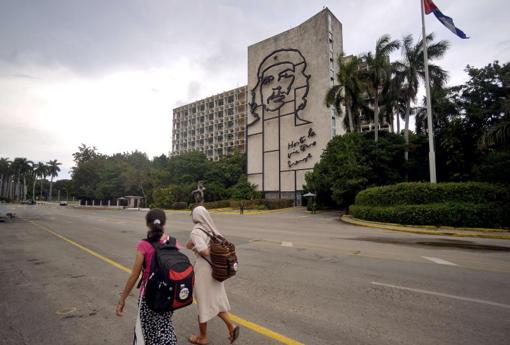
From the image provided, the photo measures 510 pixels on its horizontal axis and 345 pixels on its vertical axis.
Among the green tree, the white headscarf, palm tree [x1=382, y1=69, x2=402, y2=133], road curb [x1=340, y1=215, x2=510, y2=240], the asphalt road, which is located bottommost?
road curb [x1=340, y1=215, x2=510, y2=240]

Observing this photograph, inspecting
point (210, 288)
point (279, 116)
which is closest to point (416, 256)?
point (210, 288)

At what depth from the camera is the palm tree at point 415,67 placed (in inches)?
1087

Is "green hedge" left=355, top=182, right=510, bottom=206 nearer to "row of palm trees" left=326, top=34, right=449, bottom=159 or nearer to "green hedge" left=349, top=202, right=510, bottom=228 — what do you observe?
"green hedge" left=349, top=202, right=510, bottom=228

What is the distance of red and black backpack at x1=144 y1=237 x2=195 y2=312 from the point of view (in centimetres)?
244

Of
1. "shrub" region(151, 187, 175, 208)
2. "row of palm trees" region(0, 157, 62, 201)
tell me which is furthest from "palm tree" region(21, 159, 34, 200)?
"shrub" region(151, 187, 175, 208)

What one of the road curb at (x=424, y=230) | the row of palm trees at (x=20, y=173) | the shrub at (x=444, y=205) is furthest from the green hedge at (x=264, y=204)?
the row of palm trees at (x=20, y=173)

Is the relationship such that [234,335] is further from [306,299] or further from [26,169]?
[26,169]

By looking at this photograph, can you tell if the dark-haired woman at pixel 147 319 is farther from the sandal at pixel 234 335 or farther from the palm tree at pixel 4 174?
the palm tree at pixel 4 174

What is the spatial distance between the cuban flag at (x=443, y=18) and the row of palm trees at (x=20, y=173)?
134971 mm

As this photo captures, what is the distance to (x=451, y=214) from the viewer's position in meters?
16.6

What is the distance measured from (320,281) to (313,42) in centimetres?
4714

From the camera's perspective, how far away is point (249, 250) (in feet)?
32.2

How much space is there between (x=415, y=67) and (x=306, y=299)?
3019 centimetres

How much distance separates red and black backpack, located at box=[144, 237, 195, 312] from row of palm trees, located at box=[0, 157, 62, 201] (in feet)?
453
